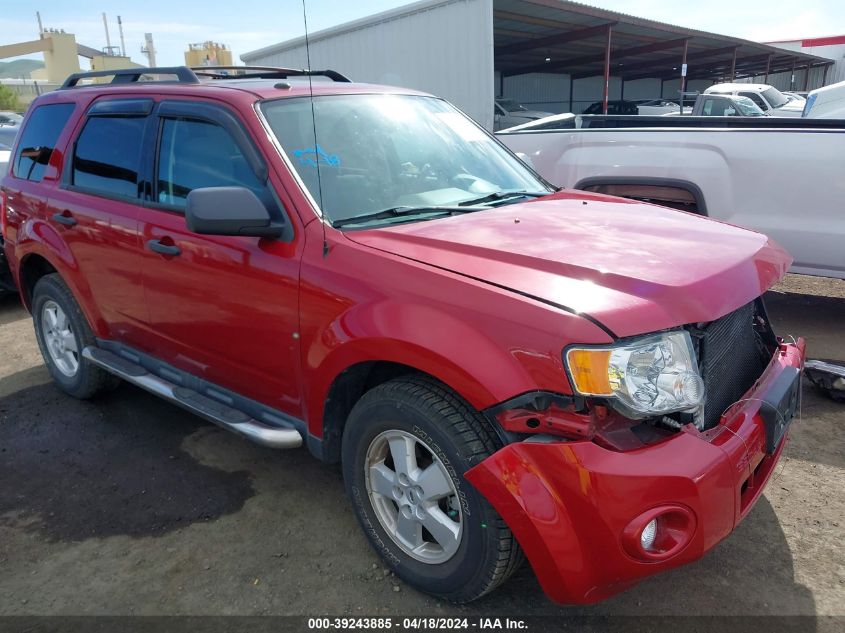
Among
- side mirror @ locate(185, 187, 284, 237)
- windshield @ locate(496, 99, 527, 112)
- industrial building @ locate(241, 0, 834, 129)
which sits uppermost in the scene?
industrial building @ locate(241, 0, 834, 129)

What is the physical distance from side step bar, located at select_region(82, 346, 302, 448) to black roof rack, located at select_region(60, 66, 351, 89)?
155 cm

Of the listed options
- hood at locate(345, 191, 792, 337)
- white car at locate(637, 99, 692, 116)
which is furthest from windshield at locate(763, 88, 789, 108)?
hood at locate(345, 191, 792, 337)

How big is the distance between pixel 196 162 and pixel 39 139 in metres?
1.78

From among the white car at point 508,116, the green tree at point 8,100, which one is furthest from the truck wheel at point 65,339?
the green tree at point 8,100

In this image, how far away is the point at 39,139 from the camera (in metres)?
4.25

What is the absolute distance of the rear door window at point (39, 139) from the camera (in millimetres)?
4086

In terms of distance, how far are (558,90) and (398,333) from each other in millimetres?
37777

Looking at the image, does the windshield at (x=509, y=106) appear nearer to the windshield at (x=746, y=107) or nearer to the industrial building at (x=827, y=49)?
the windshield at (x=746, y=107)

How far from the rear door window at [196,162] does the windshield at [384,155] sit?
0.76ft

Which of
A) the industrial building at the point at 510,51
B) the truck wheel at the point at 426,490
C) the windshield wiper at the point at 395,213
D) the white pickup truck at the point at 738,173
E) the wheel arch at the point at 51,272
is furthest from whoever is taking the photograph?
the industrial building at the point at 510,51

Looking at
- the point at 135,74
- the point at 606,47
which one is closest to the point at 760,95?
the point at 606,47

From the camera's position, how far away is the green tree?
4422cm

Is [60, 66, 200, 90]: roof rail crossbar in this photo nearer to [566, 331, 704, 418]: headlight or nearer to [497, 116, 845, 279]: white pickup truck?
[566, 331, 704, 418]: headlight

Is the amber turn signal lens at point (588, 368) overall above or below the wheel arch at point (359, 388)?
above
